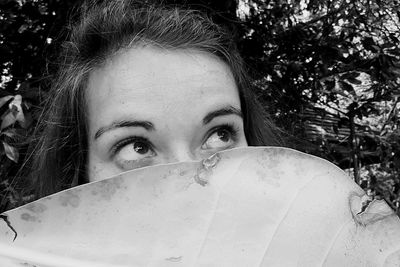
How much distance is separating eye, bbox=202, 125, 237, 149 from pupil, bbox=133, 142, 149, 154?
10 centimetres

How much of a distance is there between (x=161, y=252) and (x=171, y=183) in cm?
4

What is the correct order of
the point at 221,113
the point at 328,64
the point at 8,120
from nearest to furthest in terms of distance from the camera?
the point at 221,113
the point at 8,120
the point at 328,64

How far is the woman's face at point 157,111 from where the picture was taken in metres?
0.91

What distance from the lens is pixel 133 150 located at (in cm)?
95

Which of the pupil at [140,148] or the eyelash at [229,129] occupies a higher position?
the eyelash at [229,129]

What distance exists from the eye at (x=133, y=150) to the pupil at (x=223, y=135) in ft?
0.45

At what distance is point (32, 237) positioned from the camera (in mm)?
346

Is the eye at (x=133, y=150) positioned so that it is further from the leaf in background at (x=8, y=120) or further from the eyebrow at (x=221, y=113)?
the leaf in background at (x=8, y=120)

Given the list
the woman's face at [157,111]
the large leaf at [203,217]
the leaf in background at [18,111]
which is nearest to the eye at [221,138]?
the woman's face at [157,111]

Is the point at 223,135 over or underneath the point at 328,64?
underneath

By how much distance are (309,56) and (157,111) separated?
186cm

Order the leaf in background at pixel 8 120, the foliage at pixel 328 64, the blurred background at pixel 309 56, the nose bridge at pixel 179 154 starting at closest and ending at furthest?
the nose bridge at pixel 179 154
the leaf in background at pixel 8 120
the blurred background at pixel 309 56
the foliage at pixel 328 64

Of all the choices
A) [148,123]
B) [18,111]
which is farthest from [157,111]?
[18,111]

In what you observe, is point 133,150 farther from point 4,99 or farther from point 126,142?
point 4,99
